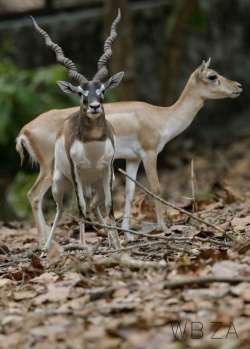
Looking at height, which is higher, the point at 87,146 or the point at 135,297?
the point at 87,146

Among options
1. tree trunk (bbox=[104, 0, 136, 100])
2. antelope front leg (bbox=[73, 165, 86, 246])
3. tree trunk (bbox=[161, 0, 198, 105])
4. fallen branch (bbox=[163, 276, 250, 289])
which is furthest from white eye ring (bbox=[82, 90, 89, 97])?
tree trunk (bbox=[161, 0, 198, 105])

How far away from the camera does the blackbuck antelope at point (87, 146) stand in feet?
23.6

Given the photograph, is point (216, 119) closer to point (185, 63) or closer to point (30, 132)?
point (185, 63)

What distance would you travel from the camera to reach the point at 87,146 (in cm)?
730

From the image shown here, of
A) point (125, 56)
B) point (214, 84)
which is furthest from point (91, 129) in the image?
point (125, 56)

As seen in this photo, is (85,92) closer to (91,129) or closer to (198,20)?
(91,129)

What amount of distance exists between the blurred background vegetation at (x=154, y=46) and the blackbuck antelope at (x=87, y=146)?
19.6ft

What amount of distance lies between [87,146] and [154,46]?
8961 mm

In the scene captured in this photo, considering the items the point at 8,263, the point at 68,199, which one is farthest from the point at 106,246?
the point at 68,199

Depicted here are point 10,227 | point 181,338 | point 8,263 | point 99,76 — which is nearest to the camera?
point 181,338

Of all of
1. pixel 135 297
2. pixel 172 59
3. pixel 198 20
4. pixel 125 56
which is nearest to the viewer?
pixel 135 297

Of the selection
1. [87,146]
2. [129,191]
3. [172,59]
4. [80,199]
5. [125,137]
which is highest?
[87,146]

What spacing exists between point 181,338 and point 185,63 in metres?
12.3

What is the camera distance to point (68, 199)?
13.3m
